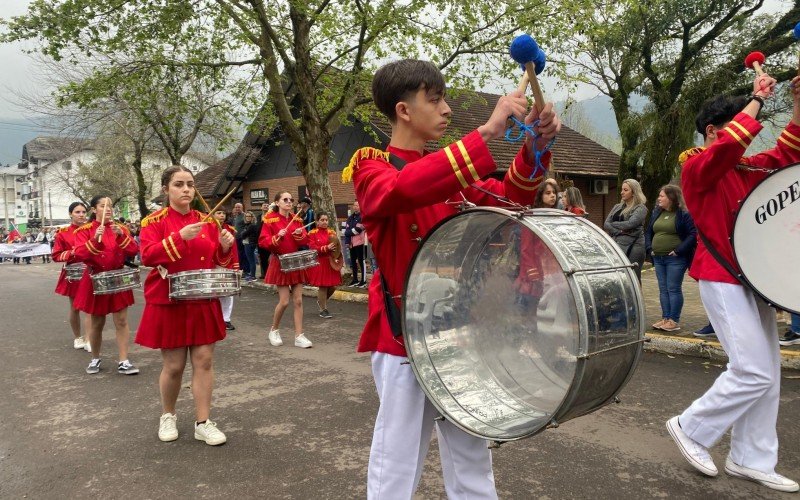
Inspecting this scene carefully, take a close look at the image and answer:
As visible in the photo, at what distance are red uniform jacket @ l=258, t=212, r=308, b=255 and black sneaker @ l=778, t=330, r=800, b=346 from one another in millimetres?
5913

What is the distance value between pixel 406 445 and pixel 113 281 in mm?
4913

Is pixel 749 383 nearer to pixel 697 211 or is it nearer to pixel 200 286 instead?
pixel 697 211

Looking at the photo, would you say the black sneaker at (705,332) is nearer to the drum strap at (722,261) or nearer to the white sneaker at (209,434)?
the drum strap at (722,261)

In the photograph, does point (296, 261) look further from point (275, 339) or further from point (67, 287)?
point (67, 287)

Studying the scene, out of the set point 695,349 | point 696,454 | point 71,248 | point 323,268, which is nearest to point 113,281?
point 71,248

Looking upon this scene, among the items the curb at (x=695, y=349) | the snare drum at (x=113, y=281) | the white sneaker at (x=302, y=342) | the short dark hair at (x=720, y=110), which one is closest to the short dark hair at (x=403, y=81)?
the short dark hair at (x=720, y=110)

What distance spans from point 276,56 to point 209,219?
1010cm

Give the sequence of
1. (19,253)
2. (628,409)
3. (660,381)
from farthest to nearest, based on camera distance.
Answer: (19,253)
(660,381)
(628,409)

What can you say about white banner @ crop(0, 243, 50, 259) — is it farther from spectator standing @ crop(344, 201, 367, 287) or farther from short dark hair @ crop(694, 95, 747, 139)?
short dark hair @ crop(694, 95, 747, 139)

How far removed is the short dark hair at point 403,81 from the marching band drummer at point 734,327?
169 centimetres

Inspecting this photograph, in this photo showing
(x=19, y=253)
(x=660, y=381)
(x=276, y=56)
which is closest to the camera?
(x=660, y=381)

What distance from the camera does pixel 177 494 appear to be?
343cm

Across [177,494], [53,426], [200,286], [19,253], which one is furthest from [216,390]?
[19,253]

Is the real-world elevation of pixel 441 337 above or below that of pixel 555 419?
above
